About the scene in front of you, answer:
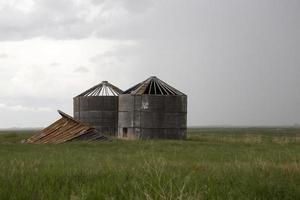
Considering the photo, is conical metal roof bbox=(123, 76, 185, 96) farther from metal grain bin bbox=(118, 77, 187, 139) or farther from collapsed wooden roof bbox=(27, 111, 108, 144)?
collapsed wooden roof bbox=(27, 111, 108, 144)

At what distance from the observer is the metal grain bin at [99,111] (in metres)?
40.7

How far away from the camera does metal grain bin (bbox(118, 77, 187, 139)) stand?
3656cm

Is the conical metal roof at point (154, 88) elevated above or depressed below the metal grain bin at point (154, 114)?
above

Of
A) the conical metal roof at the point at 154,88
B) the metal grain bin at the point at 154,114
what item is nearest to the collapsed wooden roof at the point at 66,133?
the metal grain bin at the point at 154,114

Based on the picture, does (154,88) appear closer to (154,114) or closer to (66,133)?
(154,114)

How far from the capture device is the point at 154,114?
120ft

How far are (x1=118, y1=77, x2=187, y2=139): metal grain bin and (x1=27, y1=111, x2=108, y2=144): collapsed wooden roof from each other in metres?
6.15

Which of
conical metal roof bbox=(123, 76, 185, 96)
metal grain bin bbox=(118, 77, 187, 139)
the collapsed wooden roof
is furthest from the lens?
conical metal roof bbox=(123, 76, 185, 96)

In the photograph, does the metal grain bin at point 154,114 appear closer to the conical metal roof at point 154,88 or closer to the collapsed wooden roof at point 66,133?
the conical metal roof at point 154,88

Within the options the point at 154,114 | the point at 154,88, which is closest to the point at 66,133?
the point at 154,114

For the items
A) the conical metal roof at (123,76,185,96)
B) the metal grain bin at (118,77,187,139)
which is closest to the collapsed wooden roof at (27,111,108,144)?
the metal grain bin at (118,77,187,139)

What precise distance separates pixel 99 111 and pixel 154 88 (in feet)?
19.3

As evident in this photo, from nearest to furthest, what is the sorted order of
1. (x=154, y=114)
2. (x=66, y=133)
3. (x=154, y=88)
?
(x=66, y=133) → (x=154, y=114) → (x=154, y=88)

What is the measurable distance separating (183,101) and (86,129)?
9.77 meters
